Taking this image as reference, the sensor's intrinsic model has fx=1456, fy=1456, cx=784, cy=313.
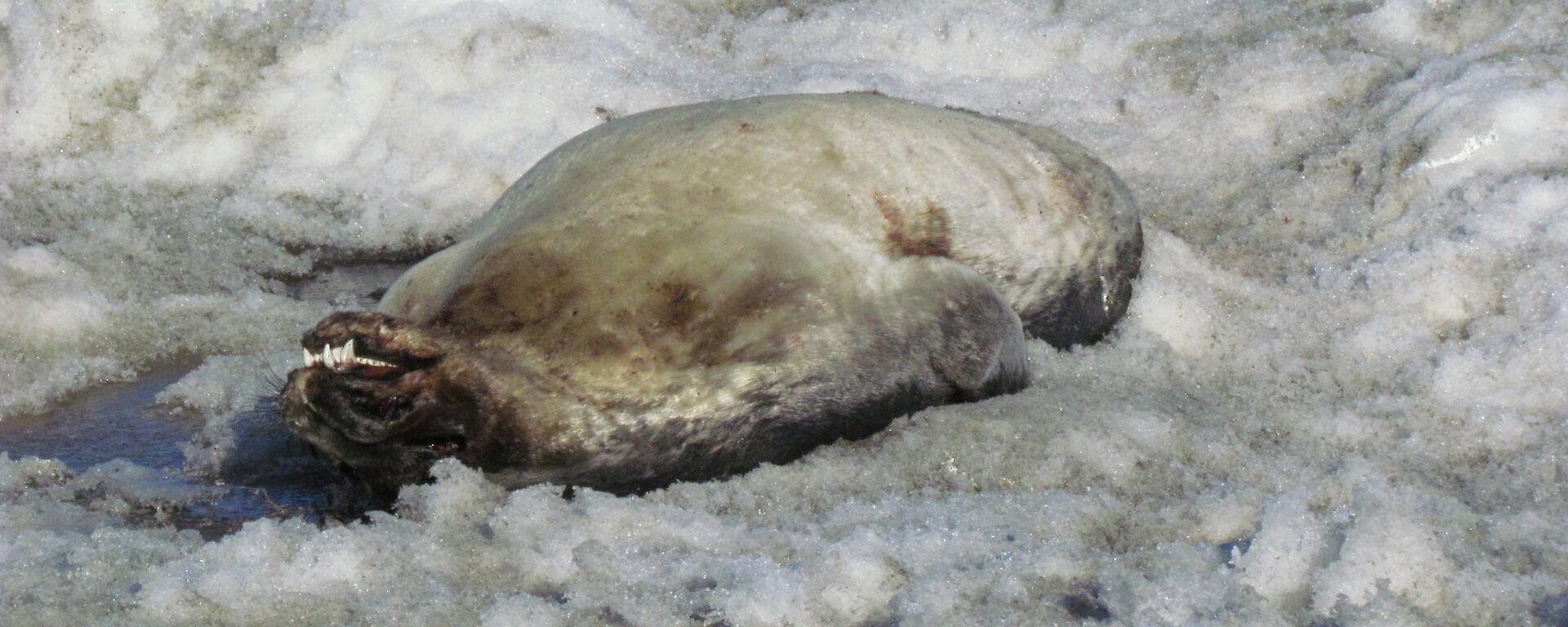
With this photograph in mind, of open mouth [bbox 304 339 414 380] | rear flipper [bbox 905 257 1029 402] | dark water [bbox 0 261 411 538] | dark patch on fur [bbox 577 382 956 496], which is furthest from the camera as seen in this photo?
rear flipper [bbox 905 257 1029 402]

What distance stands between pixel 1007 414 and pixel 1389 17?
292 centimetres

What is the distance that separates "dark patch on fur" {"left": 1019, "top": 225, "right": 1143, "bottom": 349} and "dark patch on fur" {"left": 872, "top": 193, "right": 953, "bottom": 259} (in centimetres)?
36

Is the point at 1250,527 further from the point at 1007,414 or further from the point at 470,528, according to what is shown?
the point at 470,528

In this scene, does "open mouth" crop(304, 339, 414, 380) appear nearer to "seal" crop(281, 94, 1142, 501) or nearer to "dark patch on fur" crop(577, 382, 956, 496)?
"seal" crop(281, 94, 1142, 501)

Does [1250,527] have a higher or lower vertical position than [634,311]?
lower

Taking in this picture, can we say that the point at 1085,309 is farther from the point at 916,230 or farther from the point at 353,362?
the point at 353,362

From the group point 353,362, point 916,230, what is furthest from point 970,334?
point 353,362

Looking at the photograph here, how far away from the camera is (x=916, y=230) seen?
142 inches

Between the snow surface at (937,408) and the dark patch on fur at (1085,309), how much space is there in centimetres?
9

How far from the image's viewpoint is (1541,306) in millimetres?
3779

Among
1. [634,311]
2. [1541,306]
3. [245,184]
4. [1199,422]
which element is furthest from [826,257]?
[245,184]

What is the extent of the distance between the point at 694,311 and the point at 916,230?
31.5 inches

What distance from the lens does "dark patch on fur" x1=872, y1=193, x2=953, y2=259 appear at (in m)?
3.53

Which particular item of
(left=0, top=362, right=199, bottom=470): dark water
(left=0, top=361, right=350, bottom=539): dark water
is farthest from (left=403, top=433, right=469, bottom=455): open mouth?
(left=0, top=362, right=199, bottom=470): dark water
